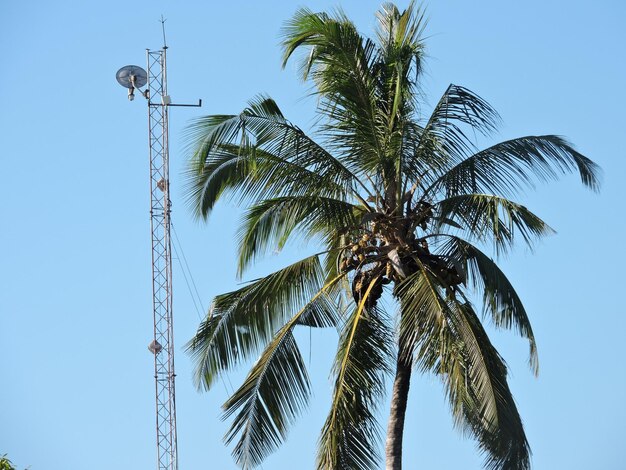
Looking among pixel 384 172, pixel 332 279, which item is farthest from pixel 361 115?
pixel 332 279

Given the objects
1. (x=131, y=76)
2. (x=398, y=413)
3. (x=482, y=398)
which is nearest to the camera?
(x=482, y=398)

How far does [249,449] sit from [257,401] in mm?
658

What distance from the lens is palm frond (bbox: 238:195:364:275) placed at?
19.9 metres

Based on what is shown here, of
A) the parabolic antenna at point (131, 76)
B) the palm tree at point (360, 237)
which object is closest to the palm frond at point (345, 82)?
the palm tree at point (360, 237)

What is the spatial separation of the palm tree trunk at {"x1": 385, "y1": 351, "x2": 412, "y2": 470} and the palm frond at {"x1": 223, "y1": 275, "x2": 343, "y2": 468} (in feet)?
3.99

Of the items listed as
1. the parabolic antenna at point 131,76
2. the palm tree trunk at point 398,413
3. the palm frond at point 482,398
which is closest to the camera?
the palm frond at point 482,398

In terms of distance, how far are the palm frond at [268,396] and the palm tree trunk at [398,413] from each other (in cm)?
122

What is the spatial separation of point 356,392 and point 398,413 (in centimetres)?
78

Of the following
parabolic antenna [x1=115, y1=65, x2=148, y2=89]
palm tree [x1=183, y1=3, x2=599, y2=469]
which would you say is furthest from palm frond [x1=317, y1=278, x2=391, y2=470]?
parabolic antenna [x1=115, y1=65, x2=148, y2=89]

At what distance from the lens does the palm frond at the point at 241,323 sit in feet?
66.1

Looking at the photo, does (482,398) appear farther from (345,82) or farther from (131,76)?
(131,76)

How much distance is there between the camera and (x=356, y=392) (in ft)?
62.3

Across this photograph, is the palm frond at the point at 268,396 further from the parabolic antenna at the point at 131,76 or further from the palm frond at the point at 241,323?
the parabolic antenna at the point at 131,76

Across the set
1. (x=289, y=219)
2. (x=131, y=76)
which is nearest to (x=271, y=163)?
(x=289, y=219)
